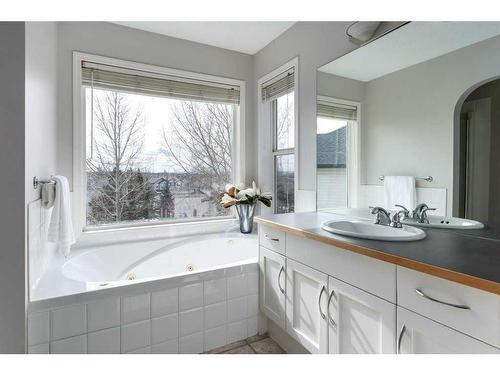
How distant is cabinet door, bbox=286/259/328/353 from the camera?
4.52 feet

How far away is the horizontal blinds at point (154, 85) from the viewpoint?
7.50ft

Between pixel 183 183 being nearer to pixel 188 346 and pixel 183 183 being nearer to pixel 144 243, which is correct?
pixel 144 243

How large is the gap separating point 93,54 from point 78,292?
1.85m

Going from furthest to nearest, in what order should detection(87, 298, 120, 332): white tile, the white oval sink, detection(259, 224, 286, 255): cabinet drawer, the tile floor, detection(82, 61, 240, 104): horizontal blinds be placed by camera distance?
1. detection(82, 61, 240, 104): horizontal blinds
2. the tile floor
3. detection(259, 224, 286, 255): cabinet drawer
4. detection(87, 298, 120, 332): white tile
5. the white oval sink

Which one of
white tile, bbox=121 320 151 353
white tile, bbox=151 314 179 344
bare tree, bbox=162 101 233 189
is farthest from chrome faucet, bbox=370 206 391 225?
bare tree, bbox=162 101 233 189

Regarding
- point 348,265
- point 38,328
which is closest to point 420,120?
point 348,265

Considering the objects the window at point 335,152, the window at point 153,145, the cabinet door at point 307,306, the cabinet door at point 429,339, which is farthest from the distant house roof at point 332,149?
the cabinet door at point 429,339

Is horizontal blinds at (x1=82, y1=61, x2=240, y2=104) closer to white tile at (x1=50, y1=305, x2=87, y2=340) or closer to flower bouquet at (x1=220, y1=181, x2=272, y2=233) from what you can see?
flower bouquet at (x1=220, y1=181, x2=272, y2=233)

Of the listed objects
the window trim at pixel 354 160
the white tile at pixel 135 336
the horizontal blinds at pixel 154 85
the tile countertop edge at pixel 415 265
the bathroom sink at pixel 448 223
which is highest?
the horizontal blinds at pixel 154 85

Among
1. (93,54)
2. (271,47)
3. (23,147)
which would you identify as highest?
(271,47)

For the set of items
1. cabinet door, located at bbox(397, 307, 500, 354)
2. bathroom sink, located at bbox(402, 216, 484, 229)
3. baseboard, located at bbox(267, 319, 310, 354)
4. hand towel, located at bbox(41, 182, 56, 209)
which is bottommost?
baseboard, located at bbox(267, 319, 310, 354)

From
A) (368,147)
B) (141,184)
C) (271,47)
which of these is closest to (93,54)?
(141,184)

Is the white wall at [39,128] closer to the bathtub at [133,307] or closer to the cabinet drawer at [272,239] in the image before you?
the bathtub at [133,307]

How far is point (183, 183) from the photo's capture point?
8.91 feet
